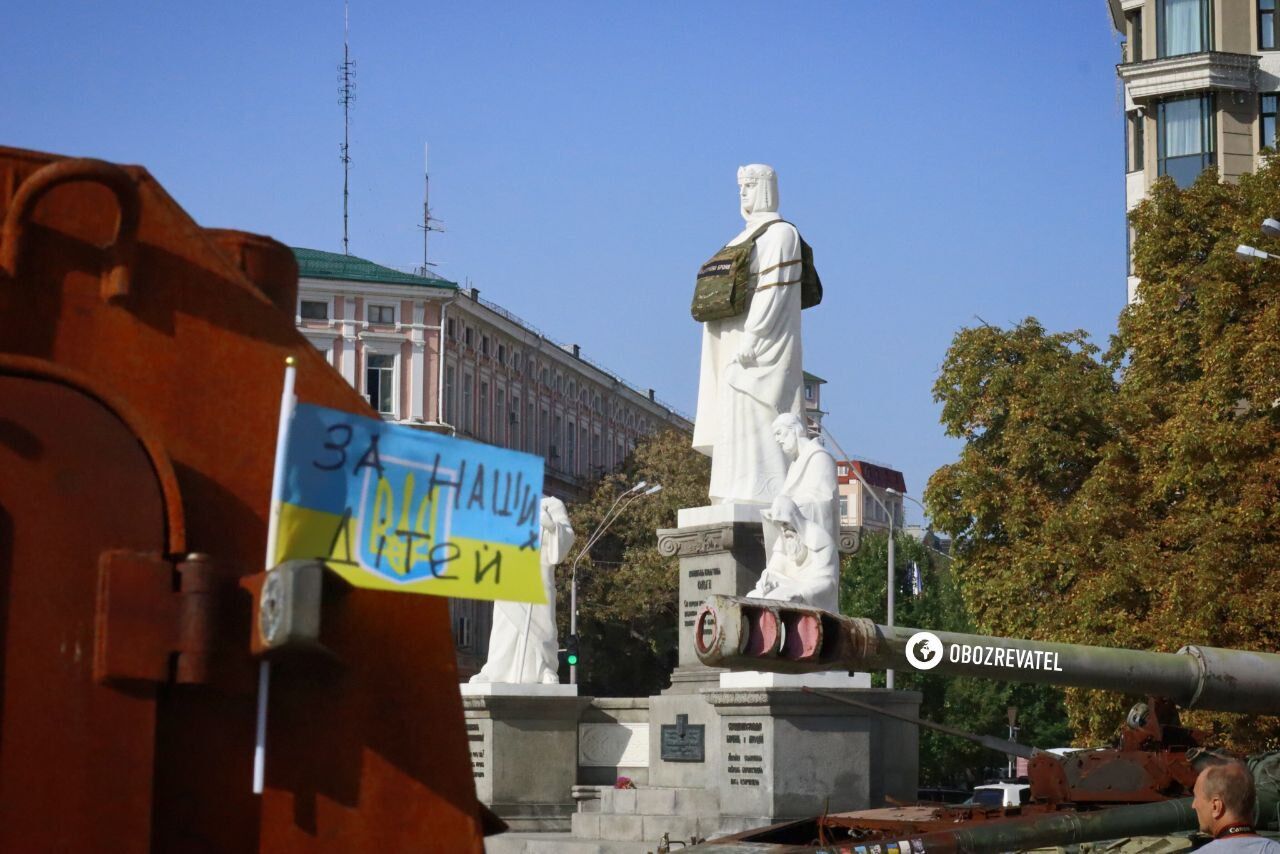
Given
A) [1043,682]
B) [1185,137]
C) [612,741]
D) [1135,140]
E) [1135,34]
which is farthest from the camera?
[1135,34]

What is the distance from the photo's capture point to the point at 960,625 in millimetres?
63906

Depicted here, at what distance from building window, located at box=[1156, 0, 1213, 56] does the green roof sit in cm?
3070

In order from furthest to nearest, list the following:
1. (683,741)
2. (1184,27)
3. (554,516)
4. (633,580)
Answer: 1. (633,580)
2. (1184,27)
3. (554,516)
4. (683,741)

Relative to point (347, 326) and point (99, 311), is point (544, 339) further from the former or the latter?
point (99, 311)

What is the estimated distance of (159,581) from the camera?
10.9ft

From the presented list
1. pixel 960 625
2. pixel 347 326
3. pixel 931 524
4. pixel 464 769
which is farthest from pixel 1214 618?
pixel 347 326

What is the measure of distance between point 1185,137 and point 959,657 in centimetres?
3968

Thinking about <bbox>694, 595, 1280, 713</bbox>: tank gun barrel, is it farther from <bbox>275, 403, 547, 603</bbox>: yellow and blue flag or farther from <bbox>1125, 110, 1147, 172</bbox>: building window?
<bbox>1125, 110, 1147, 172</bbox>: building window

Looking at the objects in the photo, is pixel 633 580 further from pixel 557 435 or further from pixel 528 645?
pixel 528 645

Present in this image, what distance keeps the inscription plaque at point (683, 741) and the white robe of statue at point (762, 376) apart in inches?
94.2

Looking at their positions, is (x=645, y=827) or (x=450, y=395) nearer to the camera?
(x=645, y=827)

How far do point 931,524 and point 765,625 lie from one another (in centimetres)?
3142

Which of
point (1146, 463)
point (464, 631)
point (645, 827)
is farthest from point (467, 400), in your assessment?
point (645, 827)

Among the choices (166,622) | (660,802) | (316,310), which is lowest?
(660,802)
